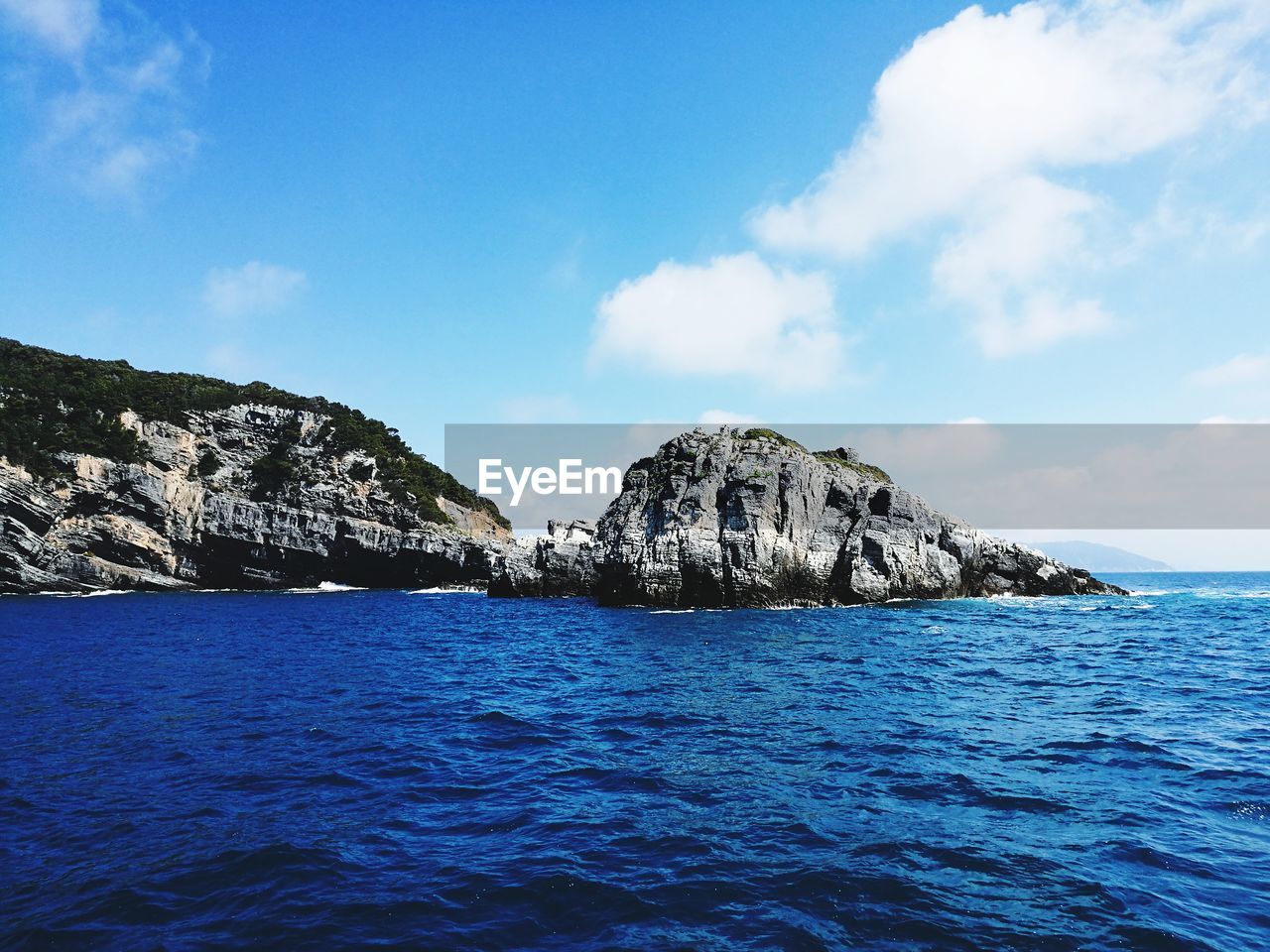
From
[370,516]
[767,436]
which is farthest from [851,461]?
[370,516]

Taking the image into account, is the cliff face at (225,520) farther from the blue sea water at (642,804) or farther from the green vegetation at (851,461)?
the blue sea water at (642,804)

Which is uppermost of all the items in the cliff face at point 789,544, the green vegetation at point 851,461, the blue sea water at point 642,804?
the green vegetation at point 851,461

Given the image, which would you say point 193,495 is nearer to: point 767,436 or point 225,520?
point 225,520

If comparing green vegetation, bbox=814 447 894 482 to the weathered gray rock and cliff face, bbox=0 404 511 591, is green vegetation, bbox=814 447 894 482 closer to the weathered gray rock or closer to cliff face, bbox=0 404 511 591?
the weathered gray rock

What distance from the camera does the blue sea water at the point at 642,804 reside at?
9430 millimetres

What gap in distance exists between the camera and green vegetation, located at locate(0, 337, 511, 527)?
82188 mm

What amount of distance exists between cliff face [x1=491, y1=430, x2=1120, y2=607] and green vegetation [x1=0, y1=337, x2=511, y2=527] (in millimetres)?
52193

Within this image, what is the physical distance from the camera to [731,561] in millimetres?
59906

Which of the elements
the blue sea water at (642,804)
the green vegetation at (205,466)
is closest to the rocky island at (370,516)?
the green vegetation at (205,466)

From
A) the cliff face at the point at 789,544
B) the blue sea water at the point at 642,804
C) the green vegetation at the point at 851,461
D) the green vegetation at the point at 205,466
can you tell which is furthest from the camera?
the green vegetation at the point at 205,466

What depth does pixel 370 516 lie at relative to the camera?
9900 centimetres

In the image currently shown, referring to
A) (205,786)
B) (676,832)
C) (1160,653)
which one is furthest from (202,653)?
(1160,653)

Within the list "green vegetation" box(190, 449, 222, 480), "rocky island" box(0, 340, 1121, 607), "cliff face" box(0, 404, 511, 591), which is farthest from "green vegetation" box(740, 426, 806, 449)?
"green vegetation" box(190, 449, 222, 480)

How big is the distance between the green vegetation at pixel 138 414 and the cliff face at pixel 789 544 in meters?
52.2
